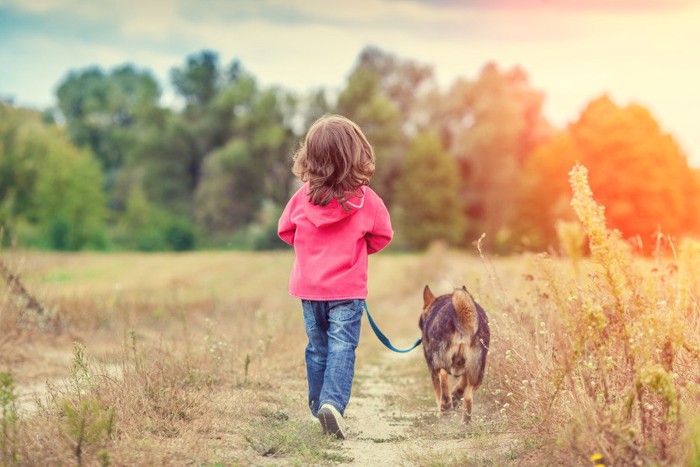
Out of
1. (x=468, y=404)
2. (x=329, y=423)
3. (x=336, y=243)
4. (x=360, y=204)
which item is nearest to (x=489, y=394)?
(x=468, y=404)

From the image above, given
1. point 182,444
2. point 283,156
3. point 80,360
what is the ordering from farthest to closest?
point 283,156 → point 80,360 → point 182,444

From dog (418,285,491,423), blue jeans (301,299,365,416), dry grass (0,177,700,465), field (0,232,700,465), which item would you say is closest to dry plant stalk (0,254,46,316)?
field (0,232,700,465)

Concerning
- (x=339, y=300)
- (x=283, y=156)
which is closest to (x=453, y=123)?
(x=283, y=156)

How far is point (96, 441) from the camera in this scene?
15.4ft

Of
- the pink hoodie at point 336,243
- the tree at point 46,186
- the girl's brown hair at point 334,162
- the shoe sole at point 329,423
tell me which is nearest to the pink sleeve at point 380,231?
the pink hoodie at point 336,243

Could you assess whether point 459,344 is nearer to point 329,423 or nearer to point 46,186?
point 329,423

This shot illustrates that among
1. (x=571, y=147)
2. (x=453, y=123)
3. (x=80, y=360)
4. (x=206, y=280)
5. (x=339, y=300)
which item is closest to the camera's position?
(x=80, y=360)

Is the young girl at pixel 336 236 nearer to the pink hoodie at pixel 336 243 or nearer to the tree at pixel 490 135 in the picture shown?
the pink hoodie at pixel 336 243

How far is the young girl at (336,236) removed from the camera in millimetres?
5957

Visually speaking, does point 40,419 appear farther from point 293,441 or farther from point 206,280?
point 206,280

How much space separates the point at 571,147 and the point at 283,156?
20.8m

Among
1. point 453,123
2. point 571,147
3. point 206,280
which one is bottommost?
point 206,280

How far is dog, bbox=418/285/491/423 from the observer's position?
6.31 m

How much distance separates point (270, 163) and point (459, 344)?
167 feet
